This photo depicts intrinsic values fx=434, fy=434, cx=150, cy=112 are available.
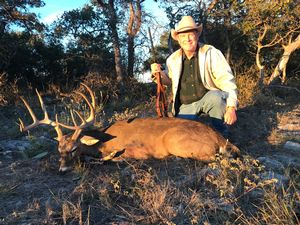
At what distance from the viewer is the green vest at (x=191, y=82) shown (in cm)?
621

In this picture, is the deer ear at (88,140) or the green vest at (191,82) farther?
the green vest at (191,82)

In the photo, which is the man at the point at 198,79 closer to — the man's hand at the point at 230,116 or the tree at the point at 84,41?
the man's hand at the point at 230,116

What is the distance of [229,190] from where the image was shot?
3566mm

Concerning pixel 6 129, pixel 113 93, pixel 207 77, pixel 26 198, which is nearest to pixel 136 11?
pixel 113 93

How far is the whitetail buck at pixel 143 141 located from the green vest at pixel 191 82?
0.73 metres

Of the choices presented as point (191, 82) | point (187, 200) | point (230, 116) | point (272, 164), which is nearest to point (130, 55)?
point (191, 82)

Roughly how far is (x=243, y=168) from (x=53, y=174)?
234cm

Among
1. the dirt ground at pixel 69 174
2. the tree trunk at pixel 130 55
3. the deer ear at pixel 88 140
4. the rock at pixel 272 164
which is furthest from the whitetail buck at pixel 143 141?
the tree trunk at pixel 130 55

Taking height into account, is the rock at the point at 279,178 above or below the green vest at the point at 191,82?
below

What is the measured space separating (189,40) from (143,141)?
61.2 inches

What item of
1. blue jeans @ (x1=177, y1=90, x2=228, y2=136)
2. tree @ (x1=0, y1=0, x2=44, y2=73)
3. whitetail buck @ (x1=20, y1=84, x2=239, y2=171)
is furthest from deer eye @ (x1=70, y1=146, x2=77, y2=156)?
tree @ (x1=0, y1=0, x2=44, y2=73)

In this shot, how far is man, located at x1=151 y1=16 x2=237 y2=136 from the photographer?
19.5 ft

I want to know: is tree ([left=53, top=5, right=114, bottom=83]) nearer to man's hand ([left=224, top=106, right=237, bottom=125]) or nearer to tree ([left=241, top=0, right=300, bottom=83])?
tree ([left=241, top=0, right=300, bottom=83])

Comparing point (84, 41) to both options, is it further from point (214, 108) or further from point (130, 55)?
point (214, 108)
